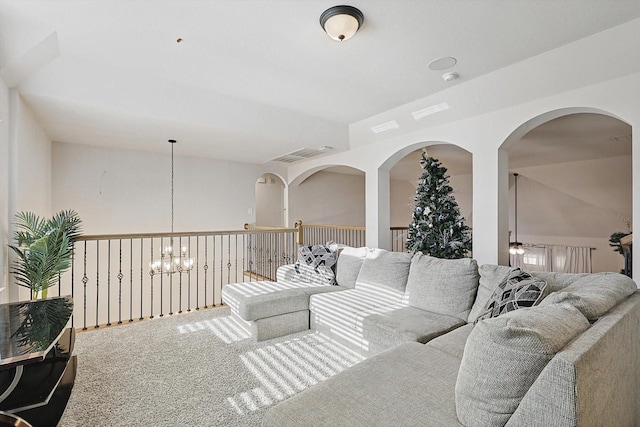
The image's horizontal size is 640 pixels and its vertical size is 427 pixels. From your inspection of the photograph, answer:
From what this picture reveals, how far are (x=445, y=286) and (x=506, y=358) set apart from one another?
1.60m

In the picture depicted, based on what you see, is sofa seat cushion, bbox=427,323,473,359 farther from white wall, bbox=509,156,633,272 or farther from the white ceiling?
white wall, bbox=509,156,633,272

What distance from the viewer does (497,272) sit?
2414 mm

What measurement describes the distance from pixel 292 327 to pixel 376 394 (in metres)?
1.90

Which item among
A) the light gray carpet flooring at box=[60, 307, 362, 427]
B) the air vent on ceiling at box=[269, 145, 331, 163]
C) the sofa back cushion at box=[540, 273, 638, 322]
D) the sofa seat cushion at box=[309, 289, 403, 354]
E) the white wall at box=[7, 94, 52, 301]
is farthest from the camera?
the air vent on ceiling at box=[269, 145, 331, 163]

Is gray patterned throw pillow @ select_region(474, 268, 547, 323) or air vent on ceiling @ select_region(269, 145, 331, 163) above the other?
air vent on ceiling @ select_region(269, 145, 331, 163)

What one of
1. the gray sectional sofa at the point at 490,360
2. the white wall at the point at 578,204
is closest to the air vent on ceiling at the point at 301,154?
the gray sectional sofa at the point at 490,360

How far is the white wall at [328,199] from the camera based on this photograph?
24.5 feet

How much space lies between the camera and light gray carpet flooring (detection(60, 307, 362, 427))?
1947 mm

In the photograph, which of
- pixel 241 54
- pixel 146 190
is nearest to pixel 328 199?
pixel 146 190

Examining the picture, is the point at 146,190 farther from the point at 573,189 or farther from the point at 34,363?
the point at 573,189

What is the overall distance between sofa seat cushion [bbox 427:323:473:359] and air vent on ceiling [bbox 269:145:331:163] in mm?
3475

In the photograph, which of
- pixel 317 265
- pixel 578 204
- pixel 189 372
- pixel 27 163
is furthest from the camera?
pixel 578 204

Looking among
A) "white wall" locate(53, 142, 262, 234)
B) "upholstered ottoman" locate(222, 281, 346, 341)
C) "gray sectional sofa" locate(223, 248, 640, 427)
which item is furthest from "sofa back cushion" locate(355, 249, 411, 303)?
"white wall" locate(53, 142, 262, 234)

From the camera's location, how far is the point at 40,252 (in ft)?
8.47
